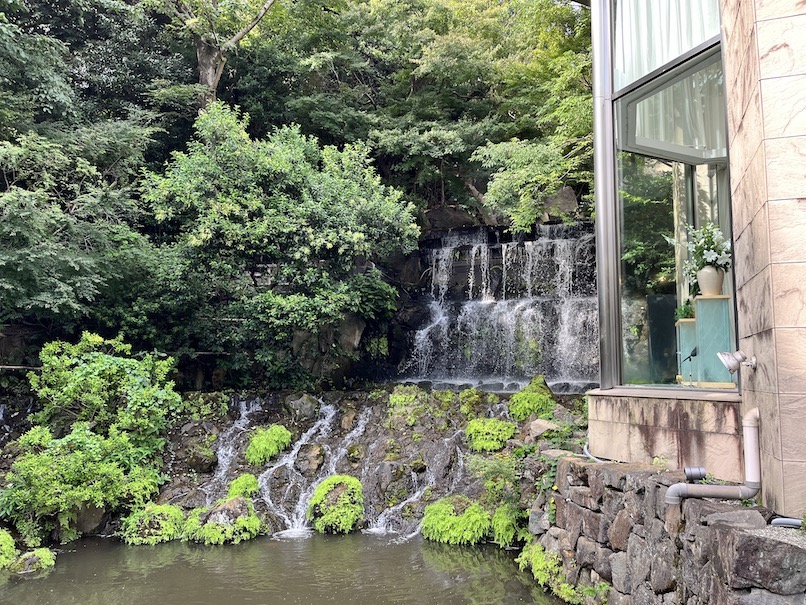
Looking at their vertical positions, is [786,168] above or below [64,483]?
above

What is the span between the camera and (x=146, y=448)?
9.77 m

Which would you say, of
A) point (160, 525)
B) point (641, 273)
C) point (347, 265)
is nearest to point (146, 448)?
point (160, 525)

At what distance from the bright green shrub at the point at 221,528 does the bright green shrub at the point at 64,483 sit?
102cm

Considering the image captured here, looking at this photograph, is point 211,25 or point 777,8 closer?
point 777,8

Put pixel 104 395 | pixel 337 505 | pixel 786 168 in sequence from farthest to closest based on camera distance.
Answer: pixel 104 395, pixel 337 505, pixel 786 168

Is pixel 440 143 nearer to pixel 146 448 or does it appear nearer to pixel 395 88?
pixel 395 88

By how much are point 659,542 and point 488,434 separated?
5.30 m

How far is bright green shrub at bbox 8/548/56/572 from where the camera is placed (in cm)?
740

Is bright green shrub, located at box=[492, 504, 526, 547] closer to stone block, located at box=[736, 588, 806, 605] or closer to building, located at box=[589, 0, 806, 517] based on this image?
building, located at box=[589, 0, 806, 517]

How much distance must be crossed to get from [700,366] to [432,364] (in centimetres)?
967

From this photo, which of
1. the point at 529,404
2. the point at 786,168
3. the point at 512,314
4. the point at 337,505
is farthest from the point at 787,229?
the point at 512,314

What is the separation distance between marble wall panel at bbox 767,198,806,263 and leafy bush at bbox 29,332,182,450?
8.82 meters

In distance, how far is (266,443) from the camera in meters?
10.2

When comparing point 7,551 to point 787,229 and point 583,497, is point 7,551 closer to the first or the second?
point 583,497
